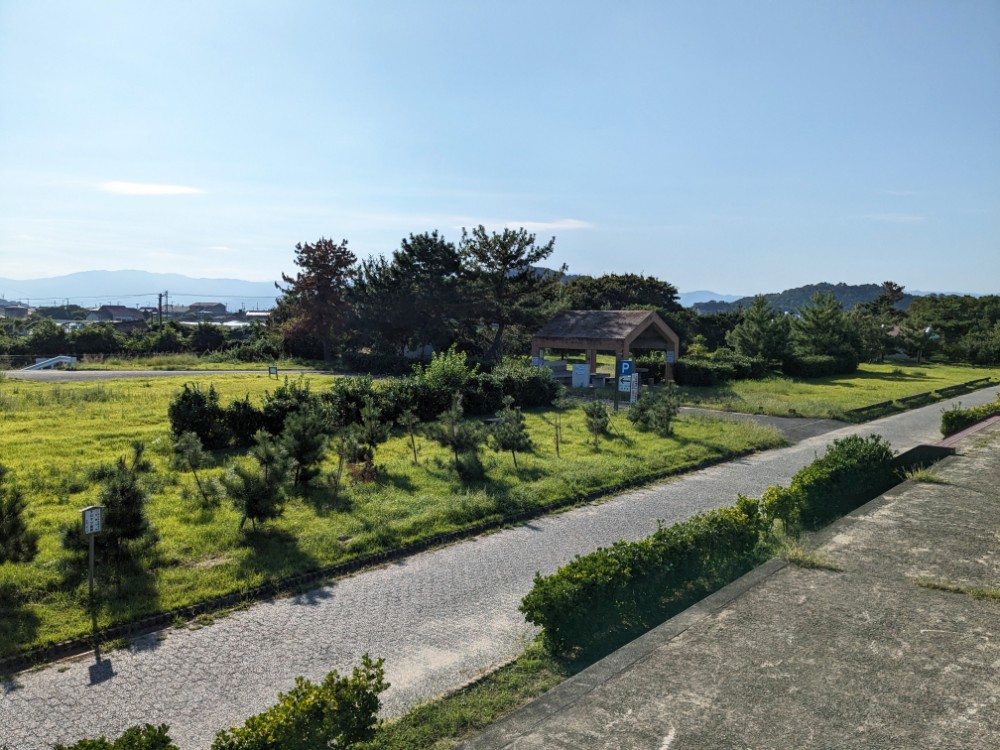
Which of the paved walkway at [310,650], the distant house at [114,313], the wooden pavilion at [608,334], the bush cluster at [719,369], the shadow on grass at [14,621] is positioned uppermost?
the distant house at [114,313]

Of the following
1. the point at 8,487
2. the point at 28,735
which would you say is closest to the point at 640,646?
the point at 28,735

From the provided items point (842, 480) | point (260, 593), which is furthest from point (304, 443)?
point (842, 480)

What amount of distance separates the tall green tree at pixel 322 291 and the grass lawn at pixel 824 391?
22203 mm

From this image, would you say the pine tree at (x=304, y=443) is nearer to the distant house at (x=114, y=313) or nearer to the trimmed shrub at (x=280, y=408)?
the trimmed shrub at (x=280, y=408)

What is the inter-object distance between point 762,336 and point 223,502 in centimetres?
3711

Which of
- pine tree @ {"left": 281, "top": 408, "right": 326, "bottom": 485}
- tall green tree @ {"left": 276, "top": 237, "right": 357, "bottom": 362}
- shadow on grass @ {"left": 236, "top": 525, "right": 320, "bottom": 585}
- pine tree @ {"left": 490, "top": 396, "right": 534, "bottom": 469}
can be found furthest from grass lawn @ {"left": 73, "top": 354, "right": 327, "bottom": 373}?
shadow on grass @ {"left": 236, "top": 525, "right": 320, "bottom": 585}

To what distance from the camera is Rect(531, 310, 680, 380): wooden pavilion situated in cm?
3158

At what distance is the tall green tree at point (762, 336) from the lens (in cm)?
4272

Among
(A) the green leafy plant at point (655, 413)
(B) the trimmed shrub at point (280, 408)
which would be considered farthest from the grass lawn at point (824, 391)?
(B) the trimmed shrub at point (280, 408)

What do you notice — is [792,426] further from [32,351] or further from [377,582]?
[32,351]

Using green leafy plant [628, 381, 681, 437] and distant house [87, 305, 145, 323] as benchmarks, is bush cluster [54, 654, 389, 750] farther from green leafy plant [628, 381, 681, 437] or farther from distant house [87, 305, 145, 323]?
distant house [87, 305, 145, 323]

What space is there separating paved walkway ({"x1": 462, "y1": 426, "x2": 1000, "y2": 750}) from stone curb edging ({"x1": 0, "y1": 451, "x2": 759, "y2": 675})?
477cm

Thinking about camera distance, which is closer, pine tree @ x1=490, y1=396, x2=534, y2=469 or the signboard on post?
pine tree @ x1=490, y1=396, x2=534, y2=469

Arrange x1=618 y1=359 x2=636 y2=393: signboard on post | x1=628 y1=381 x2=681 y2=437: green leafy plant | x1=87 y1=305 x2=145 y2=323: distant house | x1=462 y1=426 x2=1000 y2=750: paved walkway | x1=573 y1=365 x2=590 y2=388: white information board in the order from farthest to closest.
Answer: x1=87 y1=305 x2=145 y2=323: distant house → x1=573 y1=365 x2=590 y2=388: white information board → x1=618 y1=359 x2=636 y2=393: signboard on post → x1=628 y1=381 x2=681 y2=437: green leafy plant → x1=462 y1=426 x2=1000 y2=750: paved walkway
